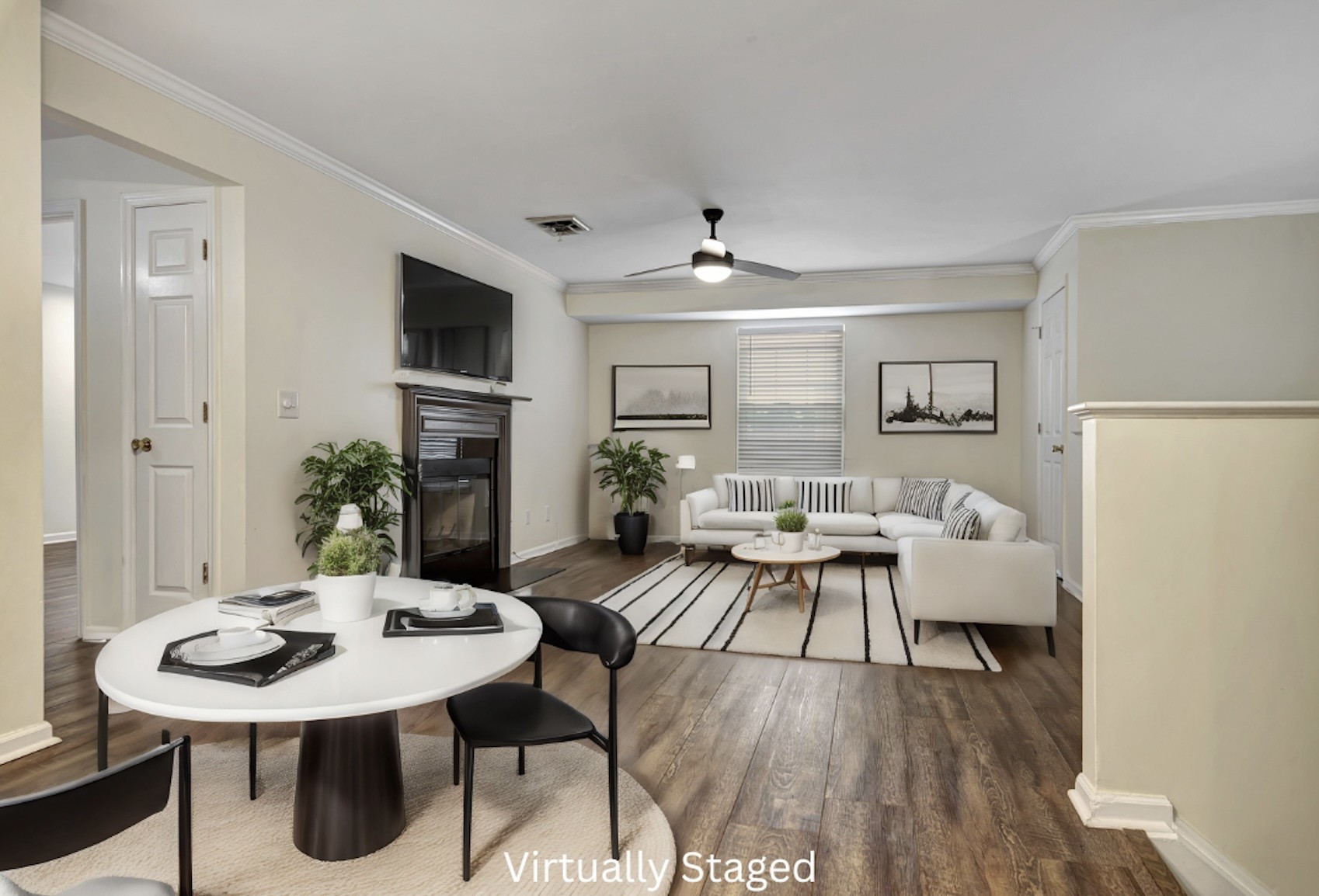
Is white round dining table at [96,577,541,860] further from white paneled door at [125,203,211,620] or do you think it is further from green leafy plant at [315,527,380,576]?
white paneled door at [125,203,211,620]

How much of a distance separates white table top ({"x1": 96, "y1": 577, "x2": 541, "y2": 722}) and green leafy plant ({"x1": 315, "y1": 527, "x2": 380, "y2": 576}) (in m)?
0.14

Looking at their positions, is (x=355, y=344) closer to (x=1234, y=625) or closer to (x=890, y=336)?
(x=1234, y=625)

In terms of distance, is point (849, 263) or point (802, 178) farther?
point (849, 263)

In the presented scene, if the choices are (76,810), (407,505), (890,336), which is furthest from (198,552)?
(890,336)

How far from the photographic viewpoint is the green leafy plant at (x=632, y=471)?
7570mm

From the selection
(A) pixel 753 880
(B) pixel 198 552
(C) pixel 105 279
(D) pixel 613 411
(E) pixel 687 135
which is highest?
(E) pixel 687 135

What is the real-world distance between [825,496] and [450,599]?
5.59m

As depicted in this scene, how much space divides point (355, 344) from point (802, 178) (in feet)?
9.01

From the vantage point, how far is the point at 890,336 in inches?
298

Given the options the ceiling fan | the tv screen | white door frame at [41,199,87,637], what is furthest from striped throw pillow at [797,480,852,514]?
white door frame at [41,199,87,637]

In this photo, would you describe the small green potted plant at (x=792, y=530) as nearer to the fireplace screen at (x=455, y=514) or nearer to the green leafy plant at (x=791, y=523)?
the green leafy plant at (x=791, y=523)

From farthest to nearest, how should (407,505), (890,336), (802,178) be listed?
(890,336)
(407,505)
(802,178)

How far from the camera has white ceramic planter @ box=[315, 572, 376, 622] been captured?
200cm

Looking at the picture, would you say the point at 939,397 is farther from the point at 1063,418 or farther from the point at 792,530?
the point at 792,530
